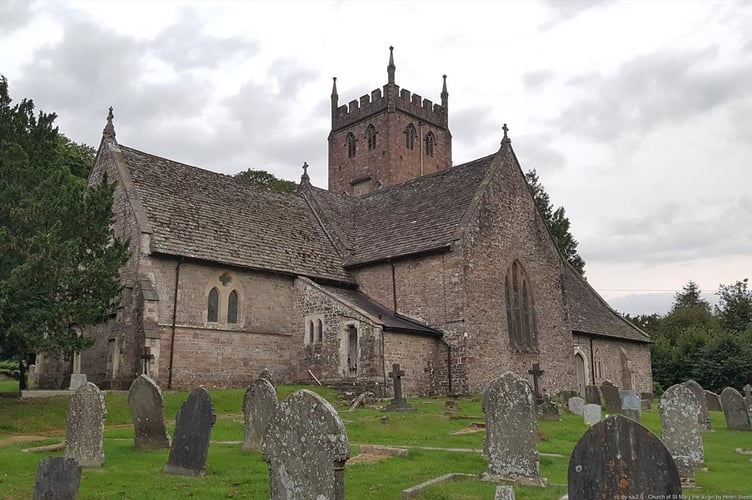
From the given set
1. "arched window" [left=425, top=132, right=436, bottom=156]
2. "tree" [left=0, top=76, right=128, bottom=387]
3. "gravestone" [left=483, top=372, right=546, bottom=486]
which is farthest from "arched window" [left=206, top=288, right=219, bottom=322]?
"arched window" [left=425, top=132, right=436, bottom=156]

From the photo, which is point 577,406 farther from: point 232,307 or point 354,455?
point 232,307

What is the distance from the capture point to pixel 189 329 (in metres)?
23.2

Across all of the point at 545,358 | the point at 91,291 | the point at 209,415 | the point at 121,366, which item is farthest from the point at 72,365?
the point at 545,358

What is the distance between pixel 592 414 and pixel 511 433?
8121 mm

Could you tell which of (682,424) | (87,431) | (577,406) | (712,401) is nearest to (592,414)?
(577,406)

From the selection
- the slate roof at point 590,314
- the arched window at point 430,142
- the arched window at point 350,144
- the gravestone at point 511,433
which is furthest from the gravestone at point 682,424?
the arched window at point 350,144

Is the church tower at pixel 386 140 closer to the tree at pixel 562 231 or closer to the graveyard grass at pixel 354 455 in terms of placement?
the tree at pixel 562 231

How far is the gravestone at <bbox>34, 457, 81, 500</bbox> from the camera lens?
8258 millimetres

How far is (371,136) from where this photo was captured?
52.8 m

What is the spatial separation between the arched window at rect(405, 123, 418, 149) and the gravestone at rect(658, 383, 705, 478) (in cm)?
4221

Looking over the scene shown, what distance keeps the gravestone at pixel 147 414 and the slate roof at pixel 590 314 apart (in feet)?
77.2

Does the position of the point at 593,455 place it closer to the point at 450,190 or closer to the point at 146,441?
the point at 146,441

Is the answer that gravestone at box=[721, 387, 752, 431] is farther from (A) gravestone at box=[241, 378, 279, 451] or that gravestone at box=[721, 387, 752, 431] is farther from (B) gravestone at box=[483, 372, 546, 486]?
(A) gravestone at box=[241, 378, 279, 451]

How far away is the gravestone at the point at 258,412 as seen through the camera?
41.1 feet
